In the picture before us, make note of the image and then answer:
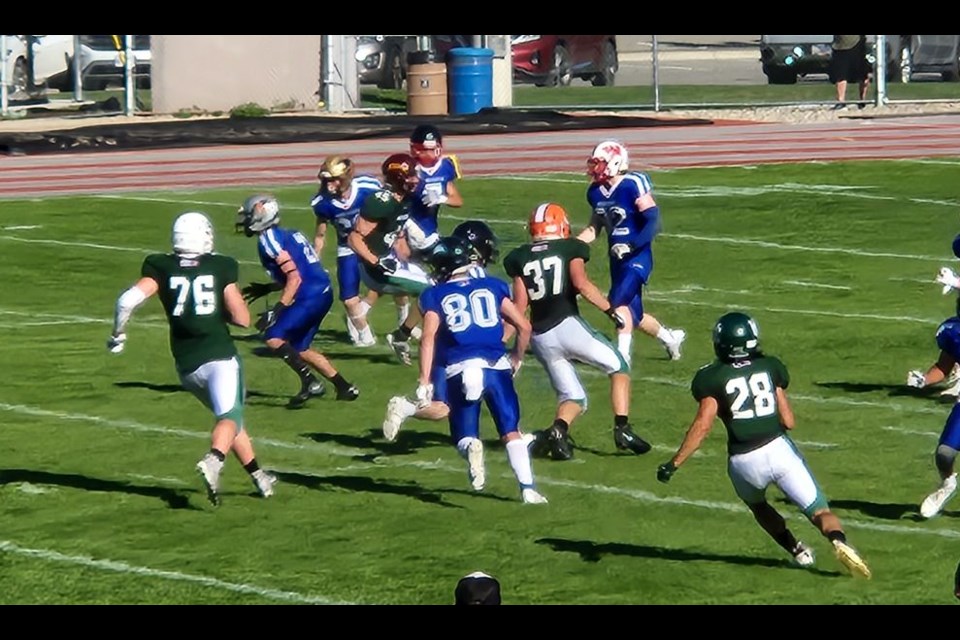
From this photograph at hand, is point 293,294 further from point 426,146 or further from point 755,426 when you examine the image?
point 755,426

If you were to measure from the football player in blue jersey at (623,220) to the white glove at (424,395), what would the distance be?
3.15m

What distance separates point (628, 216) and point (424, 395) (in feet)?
12.1

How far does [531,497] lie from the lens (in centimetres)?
1151

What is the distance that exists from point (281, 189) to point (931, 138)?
33.4ft

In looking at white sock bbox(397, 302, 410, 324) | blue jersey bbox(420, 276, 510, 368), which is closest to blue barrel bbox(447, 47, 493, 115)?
white sock bbox(397, 302, 410, 324)

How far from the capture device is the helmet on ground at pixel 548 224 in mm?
12219

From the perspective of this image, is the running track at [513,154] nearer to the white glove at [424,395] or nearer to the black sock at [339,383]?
the black sock at [339,383]

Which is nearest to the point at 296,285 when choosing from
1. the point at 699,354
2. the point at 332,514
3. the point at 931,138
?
the point at 332,514

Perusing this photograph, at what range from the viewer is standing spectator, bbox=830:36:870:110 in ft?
101

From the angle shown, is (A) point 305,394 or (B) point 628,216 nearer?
(B) point 628,216

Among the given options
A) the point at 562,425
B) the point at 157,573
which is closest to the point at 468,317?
the point at 562,425

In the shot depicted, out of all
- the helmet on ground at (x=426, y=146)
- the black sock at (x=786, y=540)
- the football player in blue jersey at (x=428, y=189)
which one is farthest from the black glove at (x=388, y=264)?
the black sock at (x=786, y=540)

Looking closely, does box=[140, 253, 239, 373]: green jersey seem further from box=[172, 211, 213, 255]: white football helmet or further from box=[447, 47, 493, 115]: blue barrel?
box=[447, 47, 493, 115]: blue barrel
